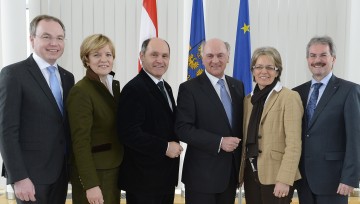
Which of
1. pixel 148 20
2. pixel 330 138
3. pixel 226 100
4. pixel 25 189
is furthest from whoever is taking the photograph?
pixel 148 20

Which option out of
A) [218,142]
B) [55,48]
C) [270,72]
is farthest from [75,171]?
[270,72]

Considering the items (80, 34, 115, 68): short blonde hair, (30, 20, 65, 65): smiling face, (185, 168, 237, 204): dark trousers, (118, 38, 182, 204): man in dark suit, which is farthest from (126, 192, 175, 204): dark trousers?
(30, 20, 65, 65): smiling face

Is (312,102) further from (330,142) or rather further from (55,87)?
(55,87)

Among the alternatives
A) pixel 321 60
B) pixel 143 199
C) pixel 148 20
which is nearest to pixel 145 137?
pixel 143 199

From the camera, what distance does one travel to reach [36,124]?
210 centimetres

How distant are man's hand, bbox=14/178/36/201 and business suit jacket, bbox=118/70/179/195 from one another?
1.82 feet

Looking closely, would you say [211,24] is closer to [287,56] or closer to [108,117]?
[287,56]

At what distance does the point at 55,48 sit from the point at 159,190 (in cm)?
118

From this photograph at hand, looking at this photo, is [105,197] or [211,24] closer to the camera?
[105,197]

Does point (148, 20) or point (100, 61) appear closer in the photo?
point (100, 61)

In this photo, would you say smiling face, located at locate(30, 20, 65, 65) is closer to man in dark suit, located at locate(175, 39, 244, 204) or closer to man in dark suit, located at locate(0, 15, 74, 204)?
man in dark suit, located at locate(0, 15, 74, 204)

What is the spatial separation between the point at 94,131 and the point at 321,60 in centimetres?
168

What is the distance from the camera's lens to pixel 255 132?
2.28 metres

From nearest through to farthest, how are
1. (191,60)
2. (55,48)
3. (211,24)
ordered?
(55,48)
(191,60)
(211,24)
